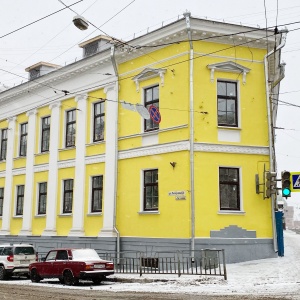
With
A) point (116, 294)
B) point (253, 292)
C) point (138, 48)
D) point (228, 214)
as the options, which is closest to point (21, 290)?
point (116, 294)

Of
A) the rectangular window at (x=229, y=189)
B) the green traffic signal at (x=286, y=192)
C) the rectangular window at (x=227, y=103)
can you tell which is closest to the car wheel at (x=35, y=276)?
the rectangular window at (x=229, y=189)

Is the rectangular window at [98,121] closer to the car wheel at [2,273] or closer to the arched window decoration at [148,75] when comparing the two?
the arched window decoration at [148,75]

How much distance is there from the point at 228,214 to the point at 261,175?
235 centimetres

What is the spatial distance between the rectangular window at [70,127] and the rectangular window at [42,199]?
10.5 ft

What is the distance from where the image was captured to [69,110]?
27.0m

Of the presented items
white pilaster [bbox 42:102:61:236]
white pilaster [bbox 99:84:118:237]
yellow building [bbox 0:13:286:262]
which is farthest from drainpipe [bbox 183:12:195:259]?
white pilaster [bbox 42:102:61:236]

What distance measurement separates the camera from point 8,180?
30906 millimetres

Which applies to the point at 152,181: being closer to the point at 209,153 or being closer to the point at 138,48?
the point at 209,153

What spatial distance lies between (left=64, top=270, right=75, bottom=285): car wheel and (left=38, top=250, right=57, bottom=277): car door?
872 mm

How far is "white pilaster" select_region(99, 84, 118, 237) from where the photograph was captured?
23.2 meters

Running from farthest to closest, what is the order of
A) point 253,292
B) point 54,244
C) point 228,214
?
point 54,244 < point 228,214 < point 253,292

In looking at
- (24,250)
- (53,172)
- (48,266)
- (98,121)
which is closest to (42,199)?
(53,172)

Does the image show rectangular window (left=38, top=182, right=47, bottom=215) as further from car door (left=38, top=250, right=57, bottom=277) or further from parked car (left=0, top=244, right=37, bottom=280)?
car door (left=38, top=250, right=57, bottom=277)

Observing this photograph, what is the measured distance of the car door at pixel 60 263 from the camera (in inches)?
690
